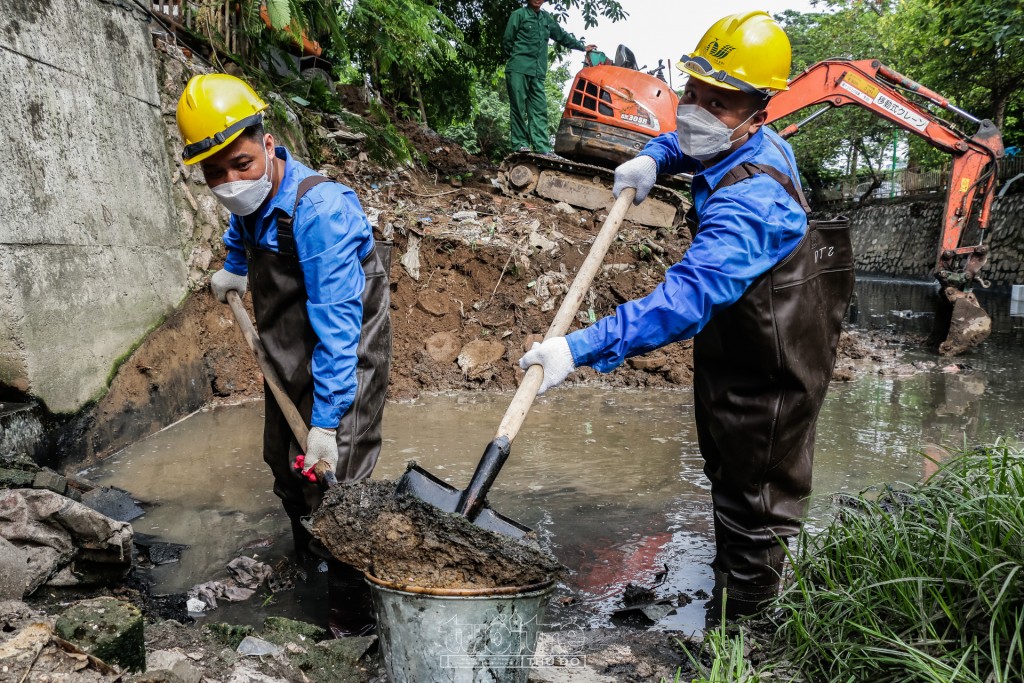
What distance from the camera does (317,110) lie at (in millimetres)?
9359

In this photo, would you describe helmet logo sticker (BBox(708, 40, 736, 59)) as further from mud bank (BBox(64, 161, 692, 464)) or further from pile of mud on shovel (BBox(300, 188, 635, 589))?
mud bank (BBox(64, 161, 692, 464))

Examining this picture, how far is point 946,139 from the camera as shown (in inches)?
361

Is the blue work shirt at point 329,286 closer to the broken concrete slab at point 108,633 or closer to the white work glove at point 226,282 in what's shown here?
the white work glove at point 226,282

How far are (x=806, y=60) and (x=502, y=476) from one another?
30443 millimetres

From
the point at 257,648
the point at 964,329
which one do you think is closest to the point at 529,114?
the point at 964,329

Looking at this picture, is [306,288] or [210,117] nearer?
[210,117]

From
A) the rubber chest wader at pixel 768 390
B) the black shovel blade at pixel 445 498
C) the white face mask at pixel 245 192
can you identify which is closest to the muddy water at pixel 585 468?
the rubber chest wader at pixel 768 390

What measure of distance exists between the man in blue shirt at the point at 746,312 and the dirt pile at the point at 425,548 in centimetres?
56

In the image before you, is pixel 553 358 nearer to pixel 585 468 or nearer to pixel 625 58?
pixel 585 468

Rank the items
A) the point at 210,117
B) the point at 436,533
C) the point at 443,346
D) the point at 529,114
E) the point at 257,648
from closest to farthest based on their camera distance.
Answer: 1. the point at 436,533
2. the point at 257,648
3. the point at 210,117
4. the point at 443,346
5. the point at 529,114

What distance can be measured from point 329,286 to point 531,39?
356 inches

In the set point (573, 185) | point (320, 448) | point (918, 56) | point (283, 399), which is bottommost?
point (320, 448)

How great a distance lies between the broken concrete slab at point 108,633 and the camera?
6.88 ft

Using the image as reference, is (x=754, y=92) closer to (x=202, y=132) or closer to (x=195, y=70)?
(x=202, y=132)
